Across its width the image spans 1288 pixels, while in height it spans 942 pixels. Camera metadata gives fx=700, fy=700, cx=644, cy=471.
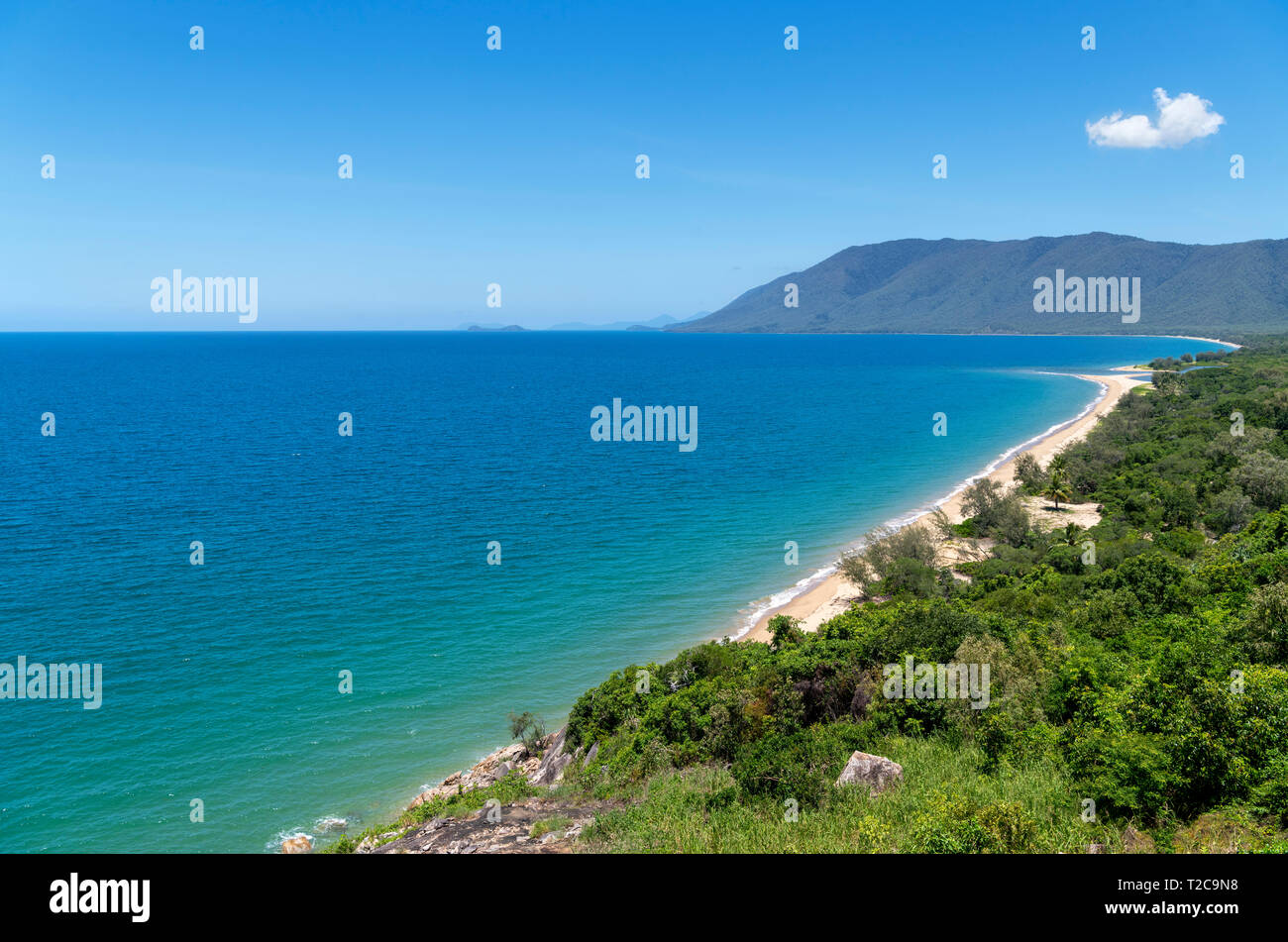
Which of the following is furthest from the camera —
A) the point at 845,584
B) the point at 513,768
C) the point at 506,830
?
the point at 845,584

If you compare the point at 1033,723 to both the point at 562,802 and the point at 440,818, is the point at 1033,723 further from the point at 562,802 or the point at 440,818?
the point at 440,818

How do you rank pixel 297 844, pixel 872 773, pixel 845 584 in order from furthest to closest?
pixel 845 584 → pixel 297 844 → pixel 872 773

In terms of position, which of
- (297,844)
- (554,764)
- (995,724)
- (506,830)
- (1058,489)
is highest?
(1058,489)

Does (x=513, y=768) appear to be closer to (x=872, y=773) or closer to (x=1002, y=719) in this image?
(x=872, y=773)

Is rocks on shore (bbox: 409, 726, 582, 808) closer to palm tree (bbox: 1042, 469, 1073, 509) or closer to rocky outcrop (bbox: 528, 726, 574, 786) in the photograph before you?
rocky outcrop (bbox: 528, 726, 574, 786)

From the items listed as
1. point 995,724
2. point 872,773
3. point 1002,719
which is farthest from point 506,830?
point 1002,719
